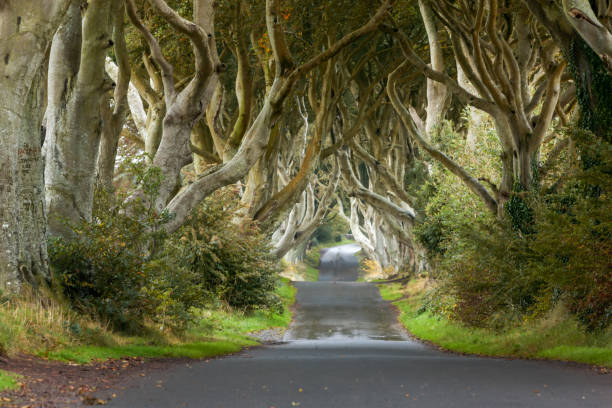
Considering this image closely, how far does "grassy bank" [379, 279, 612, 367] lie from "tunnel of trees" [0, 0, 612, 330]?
0.36 metres

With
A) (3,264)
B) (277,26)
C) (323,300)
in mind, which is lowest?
(323,300)

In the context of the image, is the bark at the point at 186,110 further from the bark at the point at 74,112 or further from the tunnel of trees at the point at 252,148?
the bark at the point at 74,112

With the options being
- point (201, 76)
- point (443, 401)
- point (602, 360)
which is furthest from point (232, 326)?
point (443, 401)

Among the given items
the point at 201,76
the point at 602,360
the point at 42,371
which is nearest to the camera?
the point at 42,371

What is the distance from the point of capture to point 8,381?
6.05 meters

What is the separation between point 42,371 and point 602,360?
7.32 metres

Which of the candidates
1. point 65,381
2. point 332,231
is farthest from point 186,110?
point 332,231

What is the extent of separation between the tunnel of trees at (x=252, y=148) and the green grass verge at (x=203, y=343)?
62 cm

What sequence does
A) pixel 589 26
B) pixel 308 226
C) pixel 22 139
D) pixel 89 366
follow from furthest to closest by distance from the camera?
pixel 308 226
pixel 589 26
pixel 22 139
pixel 89 366

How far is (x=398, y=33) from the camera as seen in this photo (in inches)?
697

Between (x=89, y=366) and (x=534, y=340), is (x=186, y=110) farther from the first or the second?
(x=534, y=340)

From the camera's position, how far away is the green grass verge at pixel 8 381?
591cm

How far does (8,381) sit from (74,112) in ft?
20.4

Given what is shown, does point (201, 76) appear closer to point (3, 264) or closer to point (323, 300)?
point (3, 264)
